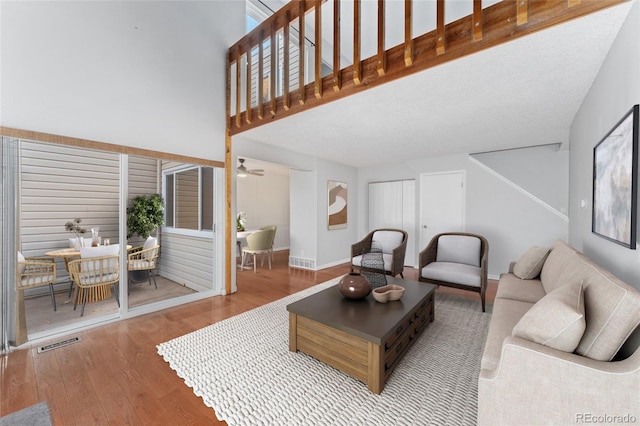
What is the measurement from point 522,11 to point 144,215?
4.03 m

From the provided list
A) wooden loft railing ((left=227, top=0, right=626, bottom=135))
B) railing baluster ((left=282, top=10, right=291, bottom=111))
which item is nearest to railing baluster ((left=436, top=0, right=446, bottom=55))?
wooden loft railing ((left=227, top=0, right=626, bottom=135))

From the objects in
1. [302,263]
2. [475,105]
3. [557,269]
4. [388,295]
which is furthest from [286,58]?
[302,263]

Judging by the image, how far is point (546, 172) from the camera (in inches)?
163

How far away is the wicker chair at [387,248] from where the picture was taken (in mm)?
3951

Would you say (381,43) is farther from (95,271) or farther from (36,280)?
(36,280)

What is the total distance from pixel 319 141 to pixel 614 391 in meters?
3.75

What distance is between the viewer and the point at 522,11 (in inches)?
62.7

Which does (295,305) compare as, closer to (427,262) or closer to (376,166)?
(427,262)

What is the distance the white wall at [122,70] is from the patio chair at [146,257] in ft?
4.18

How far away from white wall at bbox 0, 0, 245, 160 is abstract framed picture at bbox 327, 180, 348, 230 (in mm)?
2571

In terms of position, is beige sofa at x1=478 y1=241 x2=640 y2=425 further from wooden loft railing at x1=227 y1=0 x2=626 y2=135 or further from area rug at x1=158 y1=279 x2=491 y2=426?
wooden loft railing at x1=227 y1=0 x2=626 y2=135

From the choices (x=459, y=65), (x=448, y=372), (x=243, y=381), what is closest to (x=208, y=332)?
(x=243, y=381)

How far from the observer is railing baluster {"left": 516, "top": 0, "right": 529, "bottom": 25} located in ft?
5.20

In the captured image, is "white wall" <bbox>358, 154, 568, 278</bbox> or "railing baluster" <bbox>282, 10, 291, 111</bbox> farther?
"white wall" <bbox>358, 154, 568, 278</bbox>
